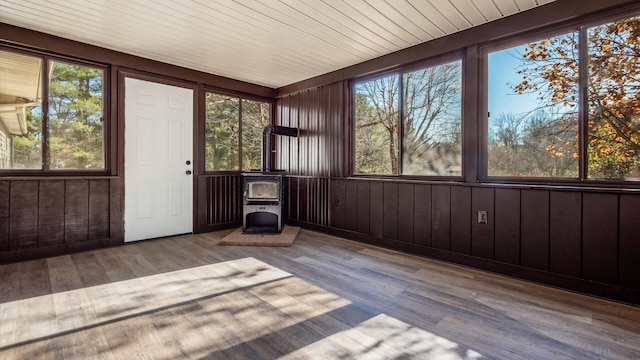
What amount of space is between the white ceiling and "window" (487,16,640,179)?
47 cm

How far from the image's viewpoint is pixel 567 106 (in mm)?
2619

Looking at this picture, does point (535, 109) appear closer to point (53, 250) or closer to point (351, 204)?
point (351, 204)

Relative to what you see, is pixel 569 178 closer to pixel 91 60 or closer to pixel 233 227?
pixel 233 227

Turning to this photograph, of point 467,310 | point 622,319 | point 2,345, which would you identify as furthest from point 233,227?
point 622,319

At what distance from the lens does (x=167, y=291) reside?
246 centimetres

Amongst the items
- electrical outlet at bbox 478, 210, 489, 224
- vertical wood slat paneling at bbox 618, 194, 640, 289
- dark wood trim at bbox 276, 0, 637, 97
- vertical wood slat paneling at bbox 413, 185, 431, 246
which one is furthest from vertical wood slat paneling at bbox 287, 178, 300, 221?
vertical wood slat paneling at bbox 618, 194, 640, 289

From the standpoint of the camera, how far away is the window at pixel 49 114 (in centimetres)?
319

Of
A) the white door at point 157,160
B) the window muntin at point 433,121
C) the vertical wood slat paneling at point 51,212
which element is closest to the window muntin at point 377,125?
the window muntin at point 433,121

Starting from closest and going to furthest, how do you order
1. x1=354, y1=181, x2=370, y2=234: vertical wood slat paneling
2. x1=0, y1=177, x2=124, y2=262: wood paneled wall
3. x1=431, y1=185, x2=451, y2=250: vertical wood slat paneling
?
x1=0, y1=177, x2=124, y2=262: wood paneled wall → x1=431, y1=185, x2=451, y2=250: vertical wood slat paneling → x1=354, y1=181, x2=370, y2=234: vertical wood slat paneling

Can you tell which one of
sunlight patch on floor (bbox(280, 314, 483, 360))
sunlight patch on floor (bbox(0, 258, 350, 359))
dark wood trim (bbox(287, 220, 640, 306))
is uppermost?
dark wood trim (bbox(287, 220, 640, 306))

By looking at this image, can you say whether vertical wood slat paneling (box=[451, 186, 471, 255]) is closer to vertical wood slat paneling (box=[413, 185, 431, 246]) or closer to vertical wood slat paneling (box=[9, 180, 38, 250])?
vertical wood slat paneling (box=[413, 185, 431, 246])

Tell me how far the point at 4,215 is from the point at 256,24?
328cm

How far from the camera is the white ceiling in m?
2.67

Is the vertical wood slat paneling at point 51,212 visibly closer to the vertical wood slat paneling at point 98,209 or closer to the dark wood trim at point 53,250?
the dark wood trim at point 53,250
